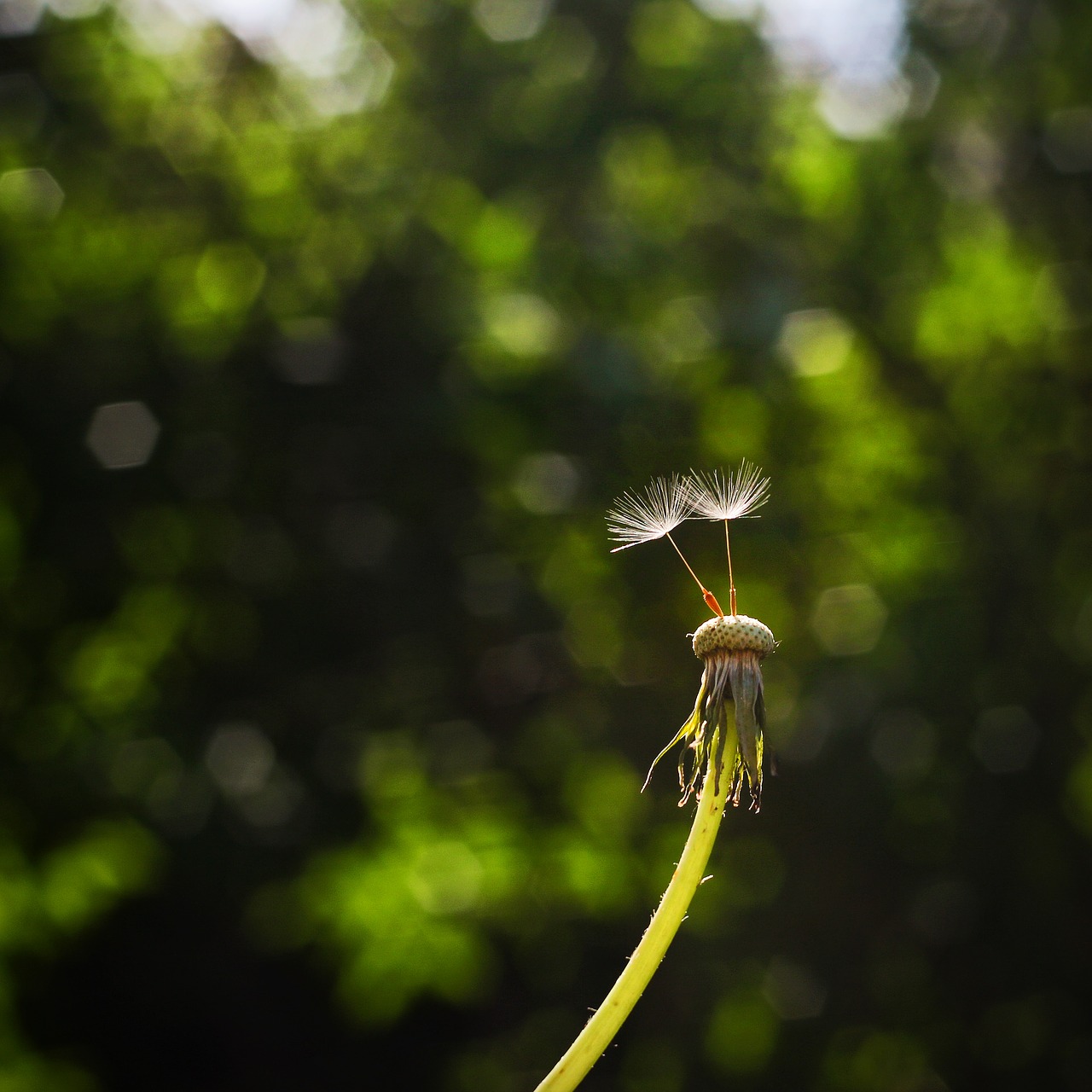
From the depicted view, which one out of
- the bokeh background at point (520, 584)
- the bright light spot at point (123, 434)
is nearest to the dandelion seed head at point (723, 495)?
the bokeh background at point (520, 584)

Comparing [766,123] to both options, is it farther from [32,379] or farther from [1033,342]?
[32,379]

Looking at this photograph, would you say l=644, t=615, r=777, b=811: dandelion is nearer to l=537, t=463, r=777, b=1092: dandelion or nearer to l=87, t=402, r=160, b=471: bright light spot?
l=537, t=463, r=777, b=1092: dandelion

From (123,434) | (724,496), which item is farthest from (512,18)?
(724,496)

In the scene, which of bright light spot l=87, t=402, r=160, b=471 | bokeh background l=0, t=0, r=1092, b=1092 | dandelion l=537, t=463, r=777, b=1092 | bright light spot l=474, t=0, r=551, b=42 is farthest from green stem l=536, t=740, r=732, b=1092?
bright light spot l=474, t=0, r=551, b=42

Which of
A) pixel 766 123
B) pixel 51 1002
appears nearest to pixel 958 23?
pixel 766 123

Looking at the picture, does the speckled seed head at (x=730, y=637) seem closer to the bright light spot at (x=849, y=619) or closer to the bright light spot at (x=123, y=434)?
the bright light spot at (x=849, y=619)
